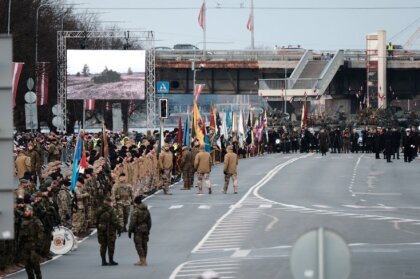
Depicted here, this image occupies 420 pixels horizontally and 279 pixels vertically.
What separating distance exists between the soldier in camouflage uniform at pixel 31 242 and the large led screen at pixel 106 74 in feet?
175

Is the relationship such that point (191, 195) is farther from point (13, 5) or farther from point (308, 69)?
point (308, 69)

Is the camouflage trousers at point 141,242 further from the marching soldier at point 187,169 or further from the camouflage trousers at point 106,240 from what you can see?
the marching soldier at point 187,169

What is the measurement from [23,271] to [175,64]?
285 ft

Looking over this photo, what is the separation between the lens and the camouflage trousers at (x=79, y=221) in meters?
34.8

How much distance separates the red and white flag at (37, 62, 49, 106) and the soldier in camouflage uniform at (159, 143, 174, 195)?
25.1 metres

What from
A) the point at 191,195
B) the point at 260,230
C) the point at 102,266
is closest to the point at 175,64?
the point at 191,195

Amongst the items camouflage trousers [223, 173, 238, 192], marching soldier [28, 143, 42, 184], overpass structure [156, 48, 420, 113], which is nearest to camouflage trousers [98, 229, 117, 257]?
camouflage trousers [223, 173, 238, 192]

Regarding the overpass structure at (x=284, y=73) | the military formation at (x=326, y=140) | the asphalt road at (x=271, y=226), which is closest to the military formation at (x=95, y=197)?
the asphalt road at (x=271, y=226)

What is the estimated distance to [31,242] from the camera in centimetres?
2522

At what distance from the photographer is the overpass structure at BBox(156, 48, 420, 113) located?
4545 inches

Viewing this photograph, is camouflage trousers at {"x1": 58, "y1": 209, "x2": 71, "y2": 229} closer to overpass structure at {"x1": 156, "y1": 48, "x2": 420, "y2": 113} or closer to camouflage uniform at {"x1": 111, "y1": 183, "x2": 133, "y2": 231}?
camouflage uniform at {"x1": 111, "y1": 183, "x2": 133, "y2": 231}

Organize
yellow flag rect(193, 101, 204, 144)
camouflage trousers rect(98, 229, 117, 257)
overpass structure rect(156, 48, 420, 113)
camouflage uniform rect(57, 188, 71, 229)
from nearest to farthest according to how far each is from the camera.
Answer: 1. camouflage trousers rect(98, 229, 117, 257)
2. camouflage uniform rect(57, 188, 71, 229)
3. yellow flag rect(193, 101, 204, 144)
4. overpass structure rect(156, 48, 420, 113)

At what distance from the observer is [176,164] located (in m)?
58.0

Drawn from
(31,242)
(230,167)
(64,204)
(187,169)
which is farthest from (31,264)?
(187,169)
